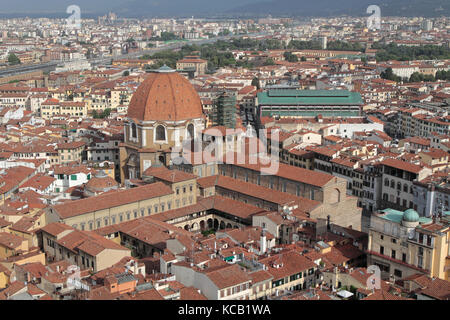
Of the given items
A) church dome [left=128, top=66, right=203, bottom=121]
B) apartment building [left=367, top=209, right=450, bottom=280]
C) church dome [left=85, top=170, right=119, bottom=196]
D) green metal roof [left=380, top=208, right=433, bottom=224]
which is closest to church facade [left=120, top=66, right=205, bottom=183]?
church dome [left=128, top=66, right=203, bottom=121]

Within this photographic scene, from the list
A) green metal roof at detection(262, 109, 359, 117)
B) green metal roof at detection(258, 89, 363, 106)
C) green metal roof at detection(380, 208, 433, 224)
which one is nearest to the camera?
green metal roof at detection(380, 208, 433, 224)

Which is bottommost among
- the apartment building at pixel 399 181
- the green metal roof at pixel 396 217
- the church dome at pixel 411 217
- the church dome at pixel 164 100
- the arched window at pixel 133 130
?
the apartment building at pixel 399 181

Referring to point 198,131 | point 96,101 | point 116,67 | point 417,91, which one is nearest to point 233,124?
point 198,131

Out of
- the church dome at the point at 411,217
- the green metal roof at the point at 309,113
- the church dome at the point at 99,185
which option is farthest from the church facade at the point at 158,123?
the church dome at the point at 411,217

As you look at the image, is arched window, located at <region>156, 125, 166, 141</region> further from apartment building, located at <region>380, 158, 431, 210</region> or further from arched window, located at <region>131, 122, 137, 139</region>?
apartment building, located at <region>380, 158, 431, 210</region>

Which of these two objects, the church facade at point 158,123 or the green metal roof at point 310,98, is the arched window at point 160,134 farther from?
the green metal roof at point 310,98

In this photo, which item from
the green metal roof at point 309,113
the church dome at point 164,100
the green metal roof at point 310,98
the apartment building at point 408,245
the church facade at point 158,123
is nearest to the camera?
the apartment building at point 408,245
